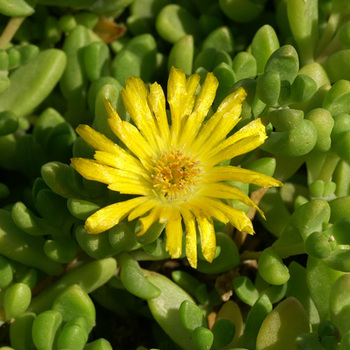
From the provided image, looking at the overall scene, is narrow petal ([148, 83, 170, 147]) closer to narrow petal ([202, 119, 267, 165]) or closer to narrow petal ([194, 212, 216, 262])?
narrow petal ([202, 119, 267, 165])

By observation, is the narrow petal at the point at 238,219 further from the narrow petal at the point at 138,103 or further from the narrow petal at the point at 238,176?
the narrow petal at the point at 138,103

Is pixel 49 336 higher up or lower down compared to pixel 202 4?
lower down

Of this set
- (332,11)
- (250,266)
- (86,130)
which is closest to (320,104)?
(332,11)

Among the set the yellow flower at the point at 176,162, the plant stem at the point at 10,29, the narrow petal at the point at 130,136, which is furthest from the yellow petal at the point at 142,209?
the plant stem at the point at 10,29

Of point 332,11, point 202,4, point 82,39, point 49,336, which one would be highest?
point 332,11

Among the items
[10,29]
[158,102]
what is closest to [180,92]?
[158,102]

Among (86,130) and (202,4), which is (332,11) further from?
(86,130)

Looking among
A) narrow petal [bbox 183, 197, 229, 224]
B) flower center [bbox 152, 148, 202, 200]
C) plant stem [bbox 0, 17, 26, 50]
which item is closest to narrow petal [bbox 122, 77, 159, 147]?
flower center [bbox 152, 148, 202, 200]
